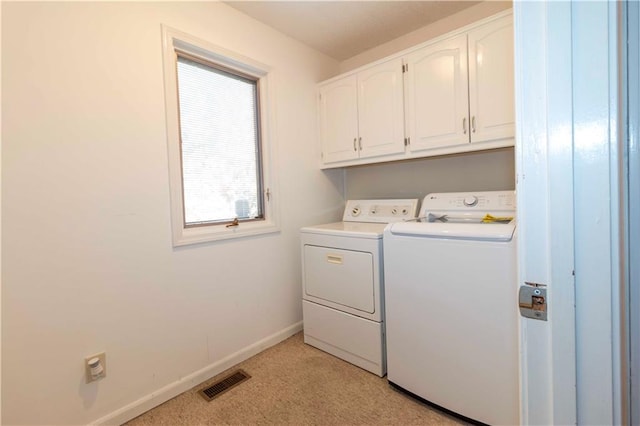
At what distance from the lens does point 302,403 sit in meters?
1.63

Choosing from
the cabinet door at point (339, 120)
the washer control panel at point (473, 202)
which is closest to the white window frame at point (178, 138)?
the cabinet door at point (339, 120)

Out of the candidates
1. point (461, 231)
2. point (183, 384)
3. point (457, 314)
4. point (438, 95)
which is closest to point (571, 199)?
point (461, 231)

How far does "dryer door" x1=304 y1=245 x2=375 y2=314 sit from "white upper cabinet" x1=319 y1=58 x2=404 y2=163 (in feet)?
2.70

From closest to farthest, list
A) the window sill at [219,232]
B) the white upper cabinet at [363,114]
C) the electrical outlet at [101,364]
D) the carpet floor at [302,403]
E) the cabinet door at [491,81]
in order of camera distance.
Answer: the electrical outlet at [101,364], the carpet floor at [302,403], the cabinet door at [491,81], the window sill at [219,232], the white upper cabinet at [363,114]

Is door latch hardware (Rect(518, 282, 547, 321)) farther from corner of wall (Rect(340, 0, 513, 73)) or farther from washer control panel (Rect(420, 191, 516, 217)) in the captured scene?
corner of wall (Rect(340, 0, 513, 73))

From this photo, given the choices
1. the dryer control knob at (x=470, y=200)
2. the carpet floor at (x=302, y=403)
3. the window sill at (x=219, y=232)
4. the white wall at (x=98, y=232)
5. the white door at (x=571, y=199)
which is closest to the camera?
the white door at (x=571, y=199)

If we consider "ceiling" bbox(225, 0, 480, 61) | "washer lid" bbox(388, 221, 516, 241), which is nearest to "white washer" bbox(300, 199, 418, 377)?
"washer lid" bbox(388, 221, 516, 241)

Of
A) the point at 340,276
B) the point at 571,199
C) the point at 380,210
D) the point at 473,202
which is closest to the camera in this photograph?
the point at 571,199

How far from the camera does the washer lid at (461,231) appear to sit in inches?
52.0

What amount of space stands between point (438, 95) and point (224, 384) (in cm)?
227

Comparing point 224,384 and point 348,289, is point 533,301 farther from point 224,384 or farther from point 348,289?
point 224,384

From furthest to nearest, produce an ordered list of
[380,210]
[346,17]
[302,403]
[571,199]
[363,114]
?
1. [380,210]
2. [363,114]
3. [346,17]
4. [302,403]
5. [571,199]

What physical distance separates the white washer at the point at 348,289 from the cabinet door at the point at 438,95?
0.54m

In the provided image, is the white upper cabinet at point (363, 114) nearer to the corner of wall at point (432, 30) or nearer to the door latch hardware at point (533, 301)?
the corner of wall at point (432, 30)
